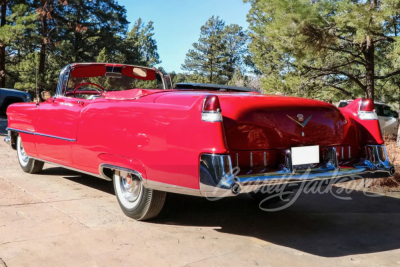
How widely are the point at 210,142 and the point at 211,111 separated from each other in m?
0.23

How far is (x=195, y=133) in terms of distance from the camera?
2889mm

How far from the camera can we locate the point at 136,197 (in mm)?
3623

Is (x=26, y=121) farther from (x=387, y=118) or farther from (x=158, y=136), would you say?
(x=387, y=118)

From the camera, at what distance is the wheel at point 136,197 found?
3432 mm

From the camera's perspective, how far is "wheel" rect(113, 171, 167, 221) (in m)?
3.43

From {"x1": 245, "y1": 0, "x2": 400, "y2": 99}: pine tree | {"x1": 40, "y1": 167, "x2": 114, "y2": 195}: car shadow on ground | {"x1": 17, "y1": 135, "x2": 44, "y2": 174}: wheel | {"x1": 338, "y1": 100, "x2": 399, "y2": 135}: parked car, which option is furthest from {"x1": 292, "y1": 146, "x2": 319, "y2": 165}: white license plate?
{"x1": 338, "y1": 100, "x2": 399, "y2": 135}: parked car

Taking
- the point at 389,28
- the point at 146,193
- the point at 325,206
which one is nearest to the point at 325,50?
the point at 389,28

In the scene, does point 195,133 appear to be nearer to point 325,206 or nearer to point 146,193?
point 146,193

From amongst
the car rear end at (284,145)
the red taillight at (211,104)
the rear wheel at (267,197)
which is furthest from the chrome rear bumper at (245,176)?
the rear wheel at (267,197)

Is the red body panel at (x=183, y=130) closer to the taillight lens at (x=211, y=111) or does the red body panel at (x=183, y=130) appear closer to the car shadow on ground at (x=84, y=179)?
the taillight lens at (x=211, y=111)

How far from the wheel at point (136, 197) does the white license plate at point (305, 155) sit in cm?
113

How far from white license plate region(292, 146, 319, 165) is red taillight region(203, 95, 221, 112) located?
2.45 ft

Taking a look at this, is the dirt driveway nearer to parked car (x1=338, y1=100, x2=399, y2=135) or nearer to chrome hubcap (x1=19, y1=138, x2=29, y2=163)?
chrome hubcap (x1=19, y1=138, x2=29, y2=163)

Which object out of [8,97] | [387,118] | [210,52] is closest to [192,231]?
[387,118]
